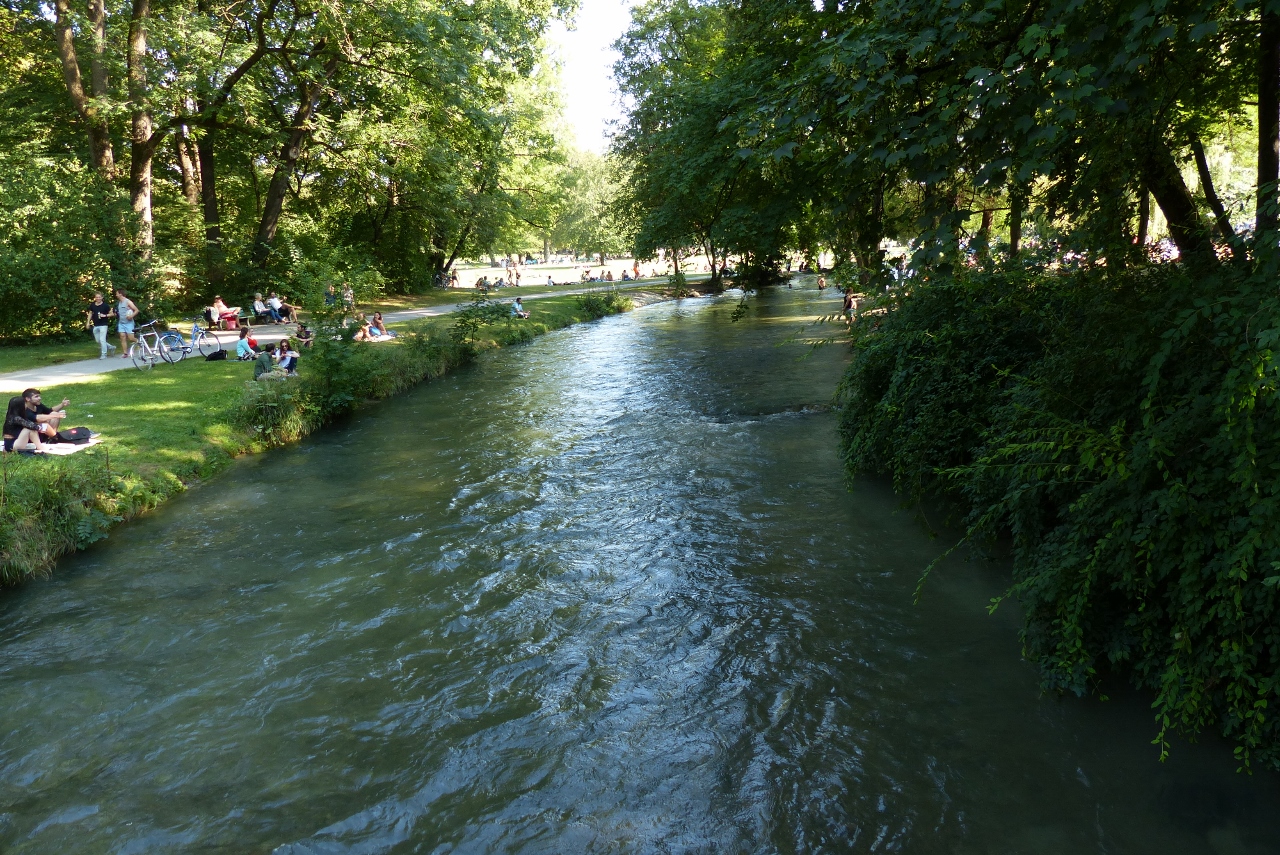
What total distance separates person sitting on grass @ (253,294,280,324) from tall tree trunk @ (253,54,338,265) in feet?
5.74

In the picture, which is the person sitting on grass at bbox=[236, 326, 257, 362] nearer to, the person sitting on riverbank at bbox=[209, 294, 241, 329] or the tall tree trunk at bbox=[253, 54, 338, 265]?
the person sitting on riverbank at bbox=[209, 294, 241, 329]

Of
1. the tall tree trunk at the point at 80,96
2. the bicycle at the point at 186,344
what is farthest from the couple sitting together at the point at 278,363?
the tall tree trunk at the point at 80,96

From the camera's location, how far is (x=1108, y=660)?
556cm

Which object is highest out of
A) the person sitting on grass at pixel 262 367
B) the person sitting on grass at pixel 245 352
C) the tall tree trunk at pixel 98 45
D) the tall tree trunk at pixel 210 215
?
the tall tree trunk at pixel 98 45

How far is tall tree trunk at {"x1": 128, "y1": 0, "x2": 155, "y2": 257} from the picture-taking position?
20906mm

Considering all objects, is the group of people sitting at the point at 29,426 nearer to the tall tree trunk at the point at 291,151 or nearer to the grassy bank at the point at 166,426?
the grassy bank at the point at 166,426

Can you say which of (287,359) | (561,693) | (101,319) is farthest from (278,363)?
(561,693)

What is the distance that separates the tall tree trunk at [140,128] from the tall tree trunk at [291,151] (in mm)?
3231

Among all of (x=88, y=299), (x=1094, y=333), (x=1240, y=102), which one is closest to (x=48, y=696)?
(x=1094, y=333)

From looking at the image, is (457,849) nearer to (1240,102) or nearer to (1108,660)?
(1108,660)

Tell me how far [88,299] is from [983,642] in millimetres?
22752

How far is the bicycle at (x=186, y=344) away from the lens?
59.8 ft

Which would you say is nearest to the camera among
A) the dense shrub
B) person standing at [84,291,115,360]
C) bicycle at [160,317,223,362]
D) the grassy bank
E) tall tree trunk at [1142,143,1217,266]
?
the dense shrub

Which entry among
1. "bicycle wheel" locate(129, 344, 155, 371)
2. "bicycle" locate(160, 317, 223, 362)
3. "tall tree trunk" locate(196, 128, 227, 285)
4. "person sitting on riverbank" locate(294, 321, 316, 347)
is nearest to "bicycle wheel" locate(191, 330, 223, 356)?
"bicycle" locate(160, 317, 223, 362)
